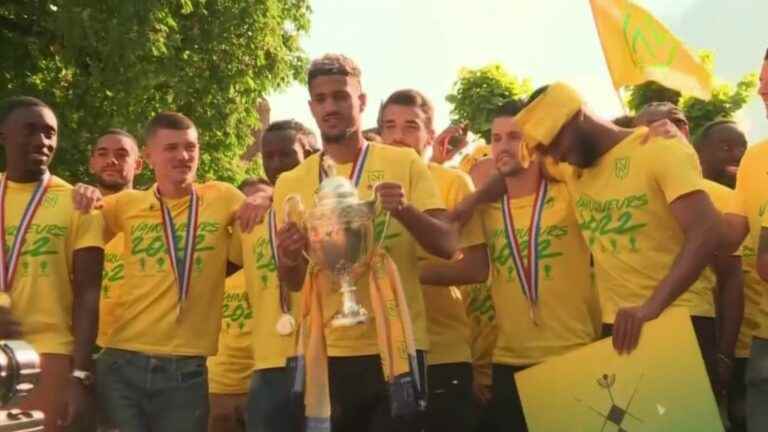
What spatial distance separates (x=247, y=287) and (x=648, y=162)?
7.75 feet

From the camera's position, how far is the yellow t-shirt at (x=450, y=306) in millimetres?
5633

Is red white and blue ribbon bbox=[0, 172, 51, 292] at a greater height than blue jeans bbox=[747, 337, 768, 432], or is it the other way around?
red white and blue ribbon bbox=[0, 172, 51, 292]

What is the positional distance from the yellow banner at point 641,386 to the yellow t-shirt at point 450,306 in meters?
0.84

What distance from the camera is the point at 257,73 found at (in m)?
20.7

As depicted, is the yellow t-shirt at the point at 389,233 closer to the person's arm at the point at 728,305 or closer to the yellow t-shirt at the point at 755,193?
the yellow t-shirt at the point at 755,193

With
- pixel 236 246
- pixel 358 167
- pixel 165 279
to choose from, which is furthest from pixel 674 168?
pixel 165 279

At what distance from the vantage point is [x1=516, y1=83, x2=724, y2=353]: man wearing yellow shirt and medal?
4.65 metres

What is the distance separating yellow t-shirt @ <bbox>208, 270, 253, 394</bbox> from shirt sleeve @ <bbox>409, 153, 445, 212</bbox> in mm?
2145

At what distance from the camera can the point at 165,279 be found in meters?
5.95

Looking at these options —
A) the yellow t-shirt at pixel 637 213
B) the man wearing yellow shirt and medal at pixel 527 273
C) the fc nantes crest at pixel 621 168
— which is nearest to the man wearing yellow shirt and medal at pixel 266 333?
the man wearing yellow shirt and medal at pixel 527 273

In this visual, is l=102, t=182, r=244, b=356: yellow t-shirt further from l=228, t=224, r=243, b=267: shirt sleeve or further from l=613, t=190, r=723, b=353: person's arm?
l=613, t=190, r=723, b=353: person's arm

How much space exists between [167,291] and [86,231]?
0.51 m

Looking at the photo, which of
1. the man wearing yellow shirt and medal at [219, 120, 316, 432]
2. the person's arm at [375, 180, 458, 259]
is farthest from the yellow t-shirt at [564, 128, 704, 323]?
the man wearing yellow shirt and medal at [219, 120, 316, 432]

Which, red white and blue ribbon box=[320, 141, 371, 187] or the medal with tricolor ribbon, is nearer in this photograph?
red white and blue ribbon box=[320, 141, 371, 187]
